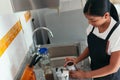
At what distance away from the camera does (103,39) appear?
3.95 feet

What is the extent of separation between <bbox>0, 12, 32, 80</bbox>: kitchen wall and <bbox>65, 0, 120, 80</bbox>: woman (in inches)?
16.3

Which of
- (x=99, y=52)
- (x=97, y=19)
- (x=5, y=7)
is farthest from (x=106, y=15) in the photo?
(x=5, y=7)

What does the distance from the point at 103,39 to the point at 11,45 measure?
2.06 ft

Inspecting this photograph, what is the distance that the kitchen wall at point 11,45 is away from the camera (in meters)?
1.20

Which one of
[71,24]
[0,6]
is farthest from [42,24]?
[0,6]

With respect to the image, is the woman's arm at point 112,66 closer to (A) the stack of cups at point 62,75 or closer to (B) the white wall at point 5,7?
(A) the stack of cups at point 62,75

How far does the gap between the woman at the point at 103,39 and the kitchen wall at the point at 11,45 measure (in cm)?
42

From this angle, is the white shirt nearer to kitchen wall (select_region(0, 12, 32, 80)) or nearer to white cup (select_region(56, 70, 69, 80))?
white cup (select_region(56, 70, 69, 80))

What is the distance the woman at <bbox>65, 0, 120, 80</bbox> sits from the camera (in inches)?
43.1

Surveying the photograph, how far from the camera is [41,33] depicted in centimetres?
230

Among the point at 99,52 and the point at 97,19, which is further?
the point at 99,52

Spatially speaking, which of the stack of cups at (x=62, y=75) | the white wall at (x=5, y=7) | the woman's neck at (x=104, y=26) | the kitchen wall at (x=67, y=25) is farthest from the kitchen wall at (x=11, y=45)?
the woman's neck at (x=104, y=26)

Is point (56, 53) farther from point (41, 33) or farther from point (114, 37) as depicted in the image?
point (114, 37)

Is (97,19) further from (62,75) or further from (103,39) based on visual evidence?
(62,75)
